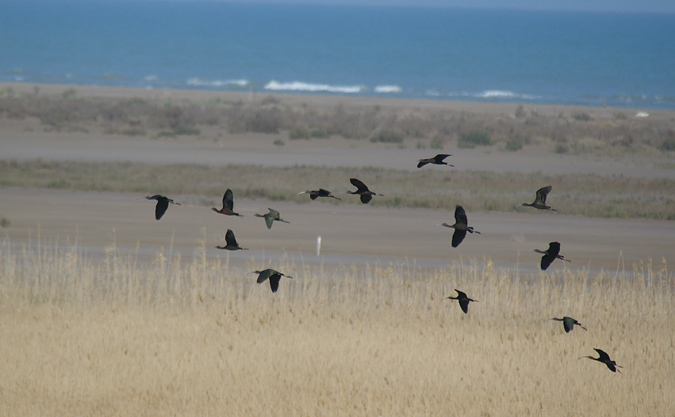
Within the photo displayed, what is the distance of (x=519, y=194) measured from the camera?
2980 centimetres

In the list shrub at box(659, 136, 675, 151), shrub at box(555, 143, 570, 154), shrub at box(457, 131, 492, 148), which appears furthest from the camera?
shrub at box(659, 136, 675, 151)

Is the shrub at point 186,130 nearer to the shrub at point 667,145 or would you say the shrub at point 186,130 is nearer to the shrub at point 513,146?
the shrub at point 513,146

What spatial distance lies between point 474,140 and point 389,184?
1753 cm

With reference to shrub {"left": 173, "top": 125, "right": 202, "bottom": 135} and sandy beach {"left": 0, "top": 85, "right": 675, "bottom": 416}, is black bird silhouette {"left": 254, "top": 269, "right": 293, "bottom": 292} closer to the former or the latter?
sandy beach {"left": 0, "top": 85, "right": 675, "bottom": 416}

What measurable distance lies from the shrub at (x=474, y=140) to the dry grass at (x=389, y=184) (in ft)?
38.6

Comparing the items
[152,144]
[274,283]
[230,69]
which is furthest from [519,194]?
[230,69]

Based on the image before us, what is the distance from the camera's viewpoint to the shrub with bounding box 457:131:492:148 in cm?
4662

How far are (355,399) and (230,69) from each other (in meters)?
151

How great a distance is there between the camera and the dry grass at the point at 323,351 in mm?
9656

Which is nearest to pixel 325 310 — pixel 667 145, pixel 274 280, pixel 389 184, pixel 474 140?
pixel 274 280

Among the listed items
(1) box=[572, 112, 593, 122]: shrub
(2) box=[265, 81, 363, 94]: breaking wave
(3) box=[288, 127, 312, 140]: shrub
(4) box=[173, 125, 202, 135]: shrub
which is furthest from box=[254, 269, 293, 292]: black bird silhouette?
(2) box=[265, 81, 363, 94]: breaking wave

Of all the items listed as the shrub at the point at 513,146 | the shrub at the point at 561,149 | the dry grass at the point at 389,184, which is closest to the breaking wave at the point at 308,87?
the shrub at the point at 513,146

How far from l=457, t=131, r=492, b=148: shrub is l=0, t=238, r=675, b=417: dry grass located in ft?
105

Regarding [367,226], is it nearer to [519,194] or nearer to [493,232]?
[493,232]
